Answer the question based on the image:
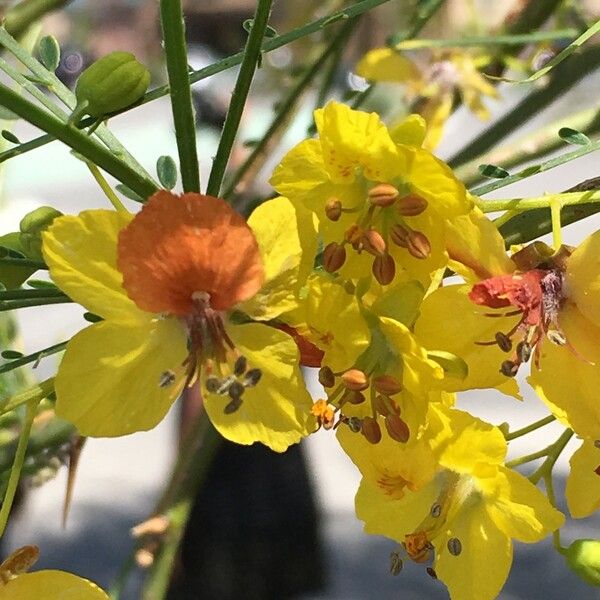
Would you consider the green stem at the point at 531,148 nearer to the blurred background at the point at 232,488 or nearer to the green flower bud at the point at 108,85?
the green flower bud at the point at 108,85

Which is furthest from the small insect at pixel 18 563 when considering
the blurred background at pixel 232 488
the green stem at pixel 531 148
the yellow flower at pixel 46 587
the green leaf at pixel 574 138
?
the blurred background at pixel 232 488

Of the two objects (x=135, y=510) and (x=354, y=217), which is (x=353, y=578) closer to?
(x=135, y=510)

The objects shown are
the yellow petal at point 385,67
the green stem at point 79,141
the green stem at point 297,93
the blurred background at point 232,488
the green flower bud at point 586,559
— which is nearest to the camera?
the green stem at point 79,141

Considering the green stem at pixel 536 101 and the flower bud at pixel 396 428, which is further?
the green stem at pixel 536 101

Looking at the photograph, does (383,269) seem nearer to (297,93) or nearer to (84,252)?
(84,252)

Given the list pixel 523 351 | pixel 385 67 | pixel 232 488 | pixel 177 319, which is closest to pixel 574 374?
pixel 523 351

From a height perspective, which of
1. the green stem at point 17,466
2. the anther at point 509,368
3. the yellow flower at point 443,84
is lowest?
the yellow flower at point 443,84

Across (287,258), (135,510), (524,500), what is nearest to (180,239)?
(287,258)
